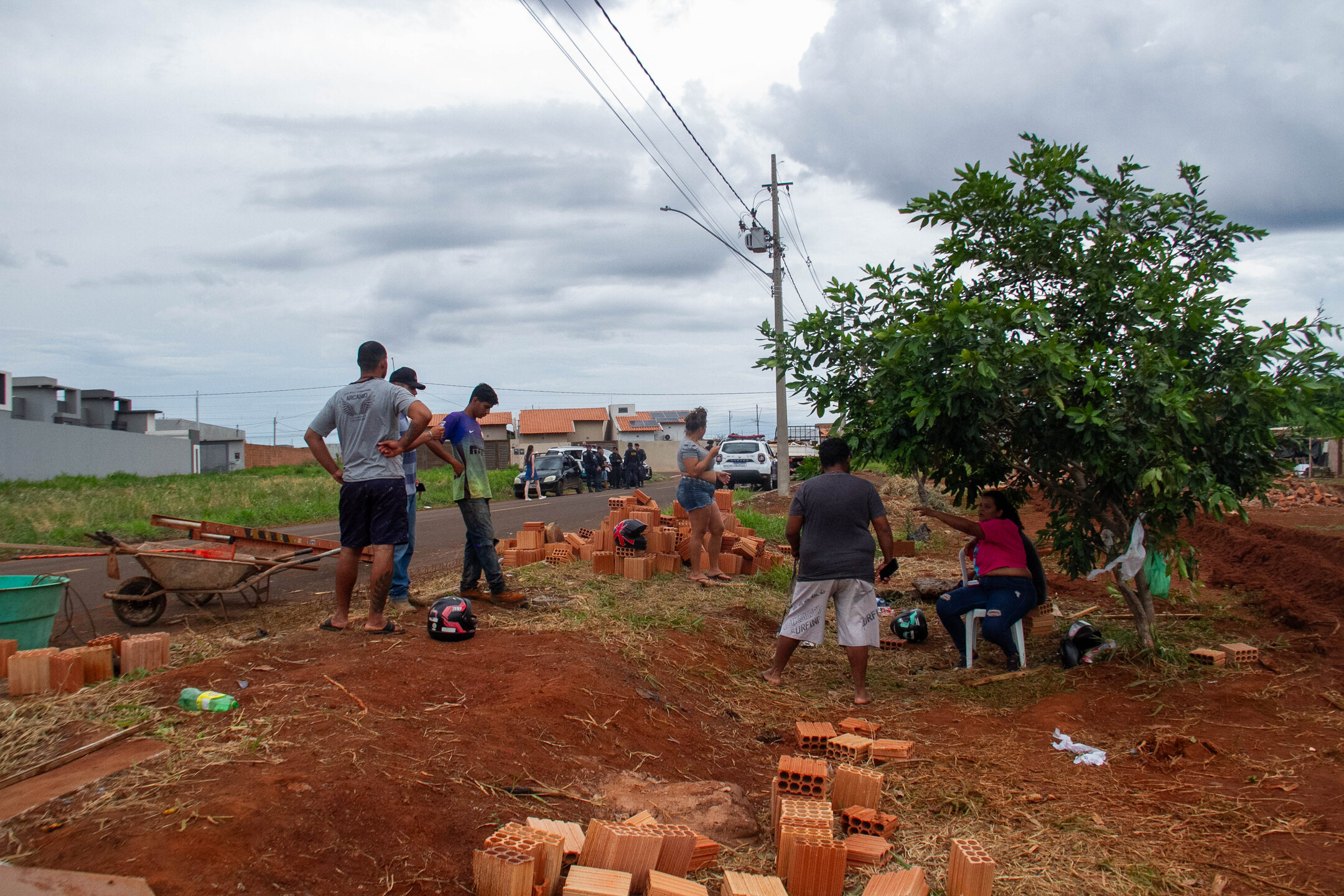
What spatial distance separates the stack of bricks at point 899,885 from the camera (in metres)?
3.06

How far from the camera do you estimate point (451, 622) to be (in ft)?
18.1

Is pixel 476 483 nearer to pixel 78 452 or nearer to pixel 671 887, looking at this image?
pixel 671 887

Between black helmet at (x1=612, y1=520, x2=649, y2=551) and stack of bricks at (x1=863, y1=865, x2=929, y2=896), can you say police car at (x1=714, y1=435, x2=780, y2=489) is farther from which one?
stack of bricks at (x1=863, y1=865, x2=929, y2=896)

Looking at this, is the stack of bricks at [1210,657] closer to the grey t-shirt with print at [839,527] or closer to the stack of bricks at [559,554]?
→ the grey t-shirt with print at [839,527]

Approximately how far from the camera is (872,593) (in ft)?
19.3

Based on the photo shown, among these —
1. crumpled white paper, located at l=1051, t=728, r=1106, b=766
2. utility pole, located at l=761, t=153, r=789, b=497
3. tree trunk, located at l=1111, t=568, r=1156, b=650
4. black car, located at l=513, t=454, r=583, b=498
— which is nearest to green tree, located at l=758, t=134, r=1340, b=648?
tree trunk, located at l=1111, t=568, r=1156, b=650

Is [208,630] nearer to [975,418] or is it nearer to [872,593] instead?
[872,593]

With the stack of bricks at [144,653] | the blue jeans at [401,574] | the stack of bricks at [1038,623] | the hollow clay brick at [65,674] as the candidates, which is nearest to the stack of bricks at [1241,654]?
the stack of bricks at [1038,623]

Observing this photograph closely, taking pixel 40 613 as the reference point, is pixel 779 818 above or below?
below

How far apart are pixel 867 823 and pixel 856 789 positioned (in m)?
0.21

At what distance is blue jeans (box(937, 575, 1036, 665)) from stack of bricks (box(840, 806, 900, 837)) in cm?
286

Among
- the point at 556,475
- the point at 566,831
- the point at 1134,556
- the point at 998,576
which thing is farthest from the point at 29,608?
the point at 556,475

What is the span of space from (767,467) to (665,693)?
21.6 m

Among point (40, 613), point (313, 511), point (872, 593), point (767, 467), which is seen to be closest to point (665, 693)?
point (872, 593)
